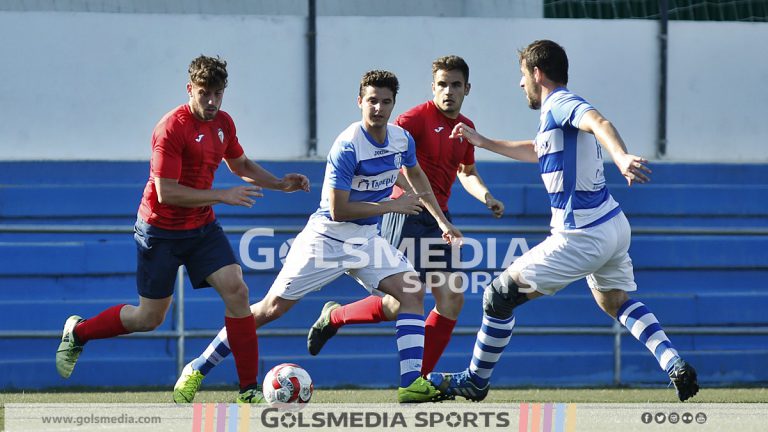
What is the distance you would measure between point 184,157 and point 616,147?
7.68 ft

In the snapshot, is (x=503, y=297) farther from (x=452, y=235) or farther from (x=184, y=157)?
(x=184, y=157)

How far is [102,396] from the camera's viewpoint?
26.2ft

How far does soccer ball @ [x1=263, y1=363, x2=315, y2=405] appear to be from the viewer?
20.1 feet

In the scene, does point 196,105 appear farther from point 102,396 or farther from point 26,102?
point 26,102

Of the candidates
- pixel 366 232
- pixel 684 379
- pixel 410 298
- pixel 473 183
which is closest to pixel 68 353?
pixel 366 232

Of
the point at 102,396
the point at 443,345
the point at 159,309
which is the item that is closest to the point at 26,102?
the point at 102,396

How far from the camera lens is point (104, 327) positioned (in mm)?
6906

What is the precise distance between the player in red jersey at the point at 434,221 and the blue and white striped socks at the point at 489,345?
31.9 inches

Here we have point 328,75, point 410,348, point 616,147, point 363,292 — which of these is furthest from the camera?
point 328,75

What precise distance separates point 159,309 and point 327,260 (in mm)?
964

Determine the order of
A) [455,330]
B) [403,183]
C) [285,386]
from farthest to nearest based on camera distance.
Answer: [455,330] → [403,183] → [285,386]

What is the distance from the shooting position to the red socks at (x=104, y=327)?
6879 millimetres

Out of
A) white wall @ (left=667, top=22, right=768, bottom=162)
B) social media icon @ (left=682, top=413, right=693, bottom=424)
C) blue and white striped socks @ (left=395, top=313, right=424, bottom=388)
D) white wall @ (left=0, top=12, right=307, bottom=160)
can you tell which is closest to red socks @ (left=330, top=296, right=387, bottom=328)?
blue and white striped socks @ (left=395, top=313, right=424, bottom=388)

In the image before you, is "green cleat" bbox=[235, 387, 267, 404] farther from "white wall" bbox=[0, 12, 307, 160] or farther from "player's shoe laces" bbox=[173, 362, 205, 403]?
"white wall" bbox=[0, 12, 307, 160]
